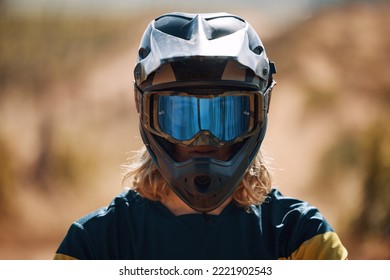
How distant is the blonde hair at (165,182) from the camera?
2.63 meters

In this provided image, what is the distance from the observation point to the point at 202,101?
8.05 ft

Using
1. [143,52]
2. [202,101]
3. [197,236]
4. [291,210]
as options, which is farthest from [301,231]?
[143,52]

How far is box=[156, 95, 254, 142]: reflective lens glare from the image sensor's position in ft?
8.09

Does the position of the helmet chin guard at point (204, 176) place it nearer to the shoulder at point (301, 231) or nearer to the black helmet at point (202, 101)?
the black helmet at point (202, 101)

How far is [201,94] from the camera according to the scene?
2443 mm

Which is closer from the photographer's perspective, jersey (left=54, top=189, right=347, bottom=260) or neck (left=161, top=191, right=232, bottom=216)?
jersey (left=54, top=189, right=347, bottom=260)

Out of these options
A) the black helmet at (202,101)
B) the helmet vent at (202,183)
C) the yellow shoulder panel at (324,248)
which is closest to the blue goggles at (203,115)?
the black helmet at (202,101)

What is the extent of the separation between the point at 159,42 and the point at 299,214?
0.86 m

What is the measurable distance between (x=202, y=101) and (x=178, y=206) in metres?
0.47

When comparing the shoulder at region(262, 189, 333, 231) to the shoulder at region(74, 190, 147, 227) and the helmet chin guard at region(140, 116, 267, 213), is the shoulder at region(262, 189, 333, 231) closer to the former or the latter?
the helmet chin guard at region(140, 116, 267, 213)

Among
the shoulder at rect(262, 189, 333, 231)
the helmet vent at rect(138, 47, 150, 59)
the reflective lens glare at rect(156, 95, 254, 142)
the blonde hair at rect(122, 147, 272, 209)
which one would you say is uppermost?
the helmet vent at rect(138, 47, 150, 59)

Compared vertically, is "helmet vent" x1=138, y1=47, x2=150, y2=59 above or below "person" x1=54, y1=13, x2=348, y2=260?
above

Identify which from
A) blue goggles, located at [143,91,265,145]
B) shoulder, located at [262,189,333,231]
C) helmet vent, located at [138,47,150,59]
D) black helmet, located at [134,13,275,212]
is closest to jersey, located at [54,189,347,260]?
shoulder, located at [262,189,333,231]

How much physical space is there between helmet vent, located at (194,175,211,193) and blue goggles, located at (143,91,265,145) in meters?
0.16
